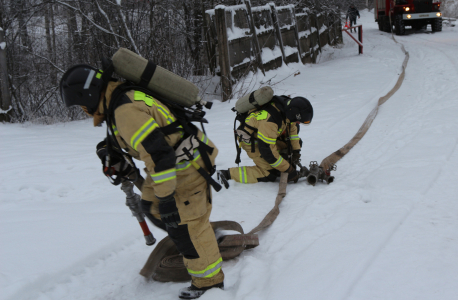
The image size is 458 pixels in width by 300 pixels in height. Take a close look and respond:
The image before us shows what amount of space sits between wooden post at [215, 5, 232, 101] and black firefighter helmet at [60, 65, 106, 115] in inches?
253

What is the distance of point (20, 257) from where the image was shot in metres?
2.68

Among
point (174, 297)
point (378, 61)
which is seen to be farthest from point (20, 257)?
point (378, 61)

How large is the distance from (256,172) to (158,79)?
7.82ft

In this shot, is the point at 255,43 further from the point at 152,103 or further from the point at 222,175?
the point at 152,103

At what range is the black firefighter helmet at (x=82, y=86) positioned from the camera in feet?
6.83

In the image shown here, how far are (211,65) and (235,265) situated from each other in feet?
24.0

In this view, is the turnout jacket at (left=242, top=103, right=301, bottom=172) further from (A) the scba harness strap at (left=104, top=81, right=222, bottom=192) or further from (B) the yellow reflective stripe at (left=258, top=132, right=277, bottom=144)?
(A) the scba harness strap at (left=104, top=81, right=222, bottom=192)

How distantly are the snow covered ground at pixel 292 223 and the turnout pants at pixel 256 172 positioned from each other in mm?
114

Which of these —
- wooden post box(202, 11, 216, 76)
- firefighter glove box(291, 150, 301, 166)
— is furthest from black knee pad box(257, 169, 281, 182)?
wooden post box(202, 11, 216, 76)

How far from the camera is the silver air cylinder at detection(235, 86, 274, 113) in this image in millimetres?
3916

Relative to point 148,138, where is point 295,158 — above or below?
below

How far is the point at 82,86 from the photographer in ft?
6.82

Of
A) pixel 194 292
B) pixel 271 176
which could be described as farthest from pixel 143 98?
pixel 271 176

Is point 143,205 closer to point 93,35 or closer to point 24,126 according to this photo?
point 24,126
